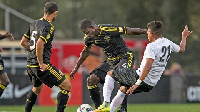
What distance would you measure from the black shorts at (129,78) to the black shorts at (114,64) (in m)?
0.62

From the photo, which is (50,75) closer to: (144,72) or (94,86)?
(94,86)

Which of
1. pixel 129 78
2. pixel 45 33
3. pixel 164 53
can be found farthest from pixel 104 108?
pixel 45 33

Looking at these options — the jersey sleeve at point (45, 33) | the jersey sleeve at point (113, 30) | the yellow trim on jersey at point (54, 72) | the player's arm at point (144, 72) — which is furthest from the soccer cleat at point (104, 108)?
the jersey sleeve at point (45, 33)

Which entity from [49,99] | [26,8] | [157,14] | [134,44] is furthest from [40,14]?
[49,99]

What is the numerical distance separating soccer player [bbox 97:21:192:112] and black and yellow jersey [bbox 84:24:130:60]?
2.44ft

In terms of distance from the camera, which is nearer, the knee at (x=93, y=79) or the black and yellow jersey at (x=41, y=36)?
the black and yellow jersey at (x=41, y=36)

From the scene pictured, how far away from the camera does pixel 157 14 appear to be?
4706 cm

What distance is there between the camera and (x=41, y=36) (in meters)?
12.2

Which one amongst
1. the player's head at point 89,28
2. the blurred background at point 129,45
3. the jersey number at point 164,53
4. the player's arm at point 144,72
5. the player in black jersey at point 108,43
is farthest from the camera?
the blurred background at point 129,45

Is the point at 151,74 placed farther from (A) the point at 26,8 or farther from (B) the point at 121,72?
(A) the point at 26,8

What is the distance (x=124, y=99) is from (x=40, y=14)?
46282 mm

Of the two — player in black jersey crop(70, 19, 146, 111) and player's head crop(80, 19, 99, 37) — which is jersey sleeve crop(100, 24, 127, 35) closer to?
player in black jersey crop(70, 19, 146, 111)

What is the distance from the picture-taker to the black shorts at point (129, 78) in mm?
12164

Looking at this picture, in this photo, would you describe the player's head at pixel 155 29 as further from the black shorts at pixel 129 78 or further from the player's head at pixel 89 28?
the player's head at pixel 89 28
